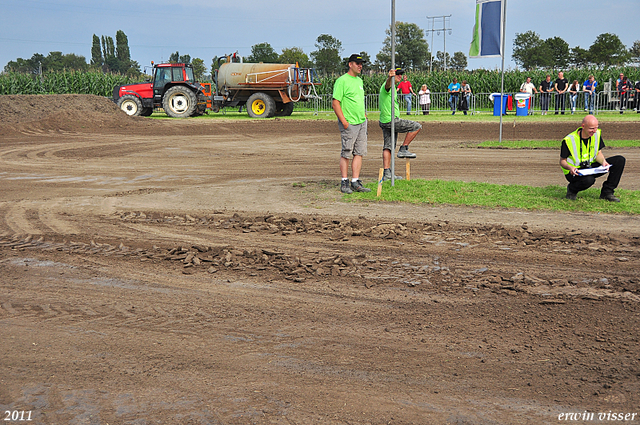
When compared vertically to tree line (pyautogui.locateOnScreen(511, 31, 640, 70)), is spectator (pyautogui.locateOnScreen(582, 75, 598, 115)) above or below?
below

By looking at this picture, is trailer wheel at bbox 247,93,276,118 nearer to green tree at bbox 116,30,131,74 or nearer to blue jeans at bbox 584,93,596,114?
blue jeans at bbox 584,93,596,114

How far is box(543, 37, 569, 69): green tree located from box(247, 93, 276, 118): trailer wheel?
85.5m

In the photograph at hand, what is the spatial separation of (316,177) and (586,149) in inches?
211

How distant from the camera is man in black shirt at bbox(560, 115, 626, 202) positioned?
327 inches

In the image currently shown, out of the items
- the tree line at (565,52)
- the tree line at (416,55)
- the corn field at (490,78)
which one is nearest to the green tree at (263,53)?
the tree line at (416,55)

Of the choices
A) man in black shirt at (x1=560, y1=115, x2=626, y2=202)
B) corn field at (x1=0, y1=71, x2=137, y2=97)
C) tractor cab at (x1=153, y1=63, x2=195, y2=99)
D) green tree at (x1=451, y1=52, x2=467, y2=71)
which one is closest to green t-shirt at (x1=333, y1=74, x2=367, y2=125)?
man in black shirt at (x1=560, y1=115, x2=626, y2=202)

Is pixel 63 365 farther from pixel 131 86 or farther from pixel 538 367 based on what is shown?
pixel 131 86

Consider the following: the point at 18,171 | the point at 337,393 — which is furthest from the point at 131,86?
the point at 337,393

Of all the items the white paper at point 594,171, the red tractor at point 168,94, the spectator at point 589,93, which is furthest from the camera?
the red tractor at point 168,94

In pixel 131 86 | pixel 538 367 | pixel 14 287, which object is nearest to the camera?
pixel 538 367

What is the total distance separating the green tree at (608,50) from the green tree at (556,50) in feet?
24.0

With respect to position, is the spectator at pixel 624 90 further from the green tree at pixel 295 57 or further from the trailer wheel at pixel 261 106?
the green tree at pixel 295 57

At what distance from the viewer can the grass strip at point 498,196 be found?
820cm

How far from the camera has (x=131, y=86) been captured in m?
29.4
